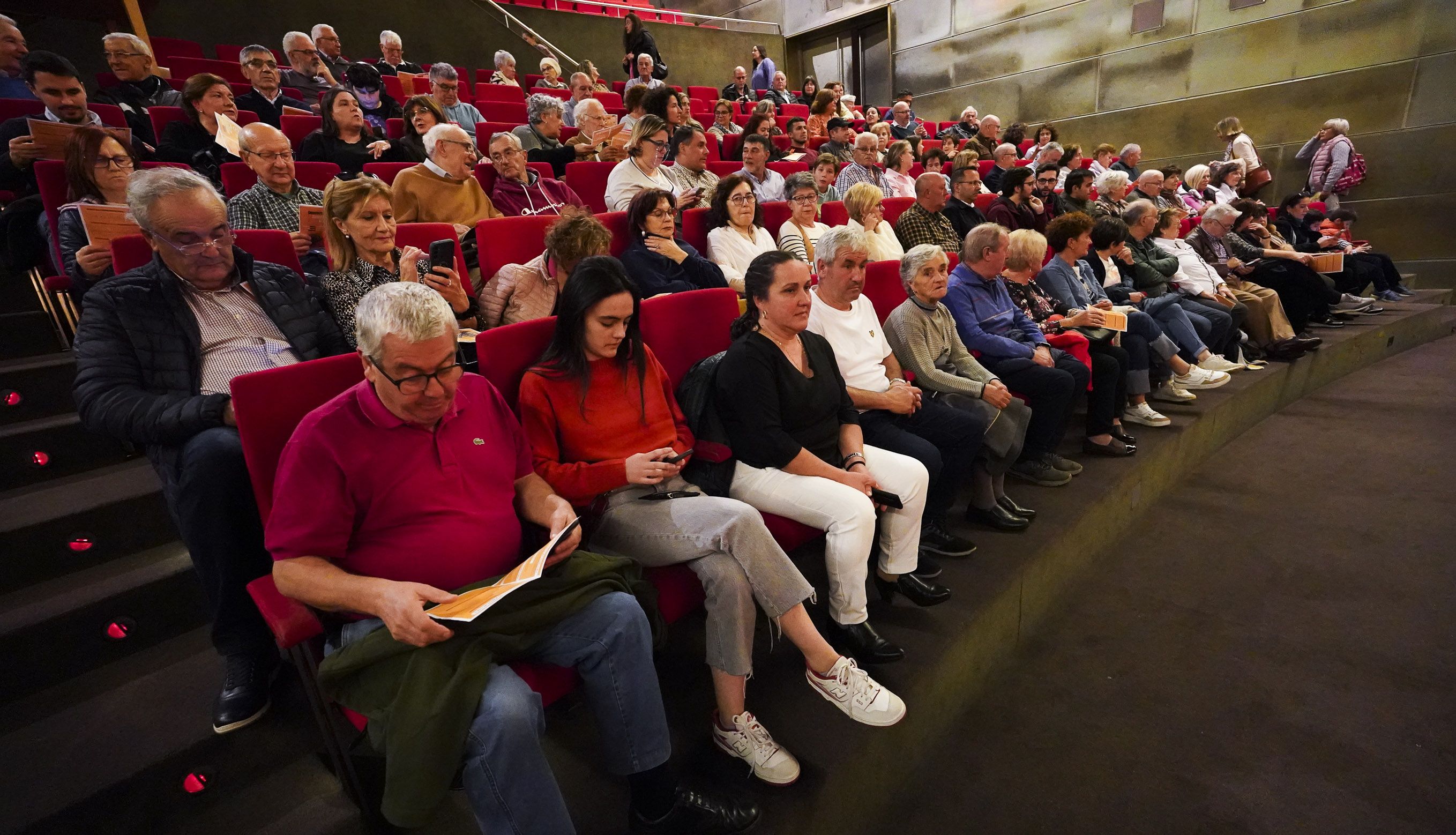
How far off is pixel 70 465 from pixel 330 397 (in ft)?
3.63

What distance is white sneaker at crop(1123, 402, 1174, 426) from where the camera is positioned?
2701mm

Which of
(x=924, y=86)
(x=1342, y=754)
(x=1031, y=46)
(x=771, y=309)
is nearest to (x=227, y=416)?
(x=771, y=309)

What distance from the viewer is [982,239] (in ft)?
7.41

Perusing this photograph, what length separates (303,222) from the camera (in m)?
1.94

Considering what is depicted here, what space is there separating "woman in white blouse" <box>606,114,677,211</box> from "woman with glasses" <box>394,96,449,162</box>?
987 mm

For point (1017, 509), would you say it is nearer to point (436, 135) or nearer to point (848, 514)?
point (848, 514)

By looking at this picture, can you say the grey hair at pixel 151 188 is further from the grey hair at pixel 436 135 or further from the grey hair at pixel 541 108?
the grey hair at pixel 541 108

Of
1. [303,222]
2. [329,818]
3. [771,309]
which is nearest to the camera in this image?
[329,818]

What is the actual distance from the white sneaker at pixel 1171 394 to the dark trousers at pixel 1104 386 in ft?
1.89

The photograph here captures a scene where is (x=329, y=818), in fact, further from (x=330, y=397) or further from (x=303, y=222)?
(x=303, y=222)

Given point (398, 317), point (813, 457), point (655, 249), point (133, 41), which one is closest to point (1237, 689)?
point (813, 457)

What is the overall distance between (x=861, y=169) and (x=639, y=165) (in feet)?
5.26

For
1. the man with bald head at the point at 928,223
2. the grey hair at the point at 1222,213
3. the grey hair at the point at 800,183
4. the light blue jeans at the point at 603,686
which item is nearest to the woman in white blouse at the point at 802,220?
the grey hair at the point at 800,183

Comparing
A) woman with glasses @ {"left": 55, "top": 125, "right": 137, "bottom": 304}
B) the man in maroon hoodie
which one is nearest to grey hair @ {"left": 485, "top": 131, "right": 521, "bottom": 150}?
the man in maroon hoodie
